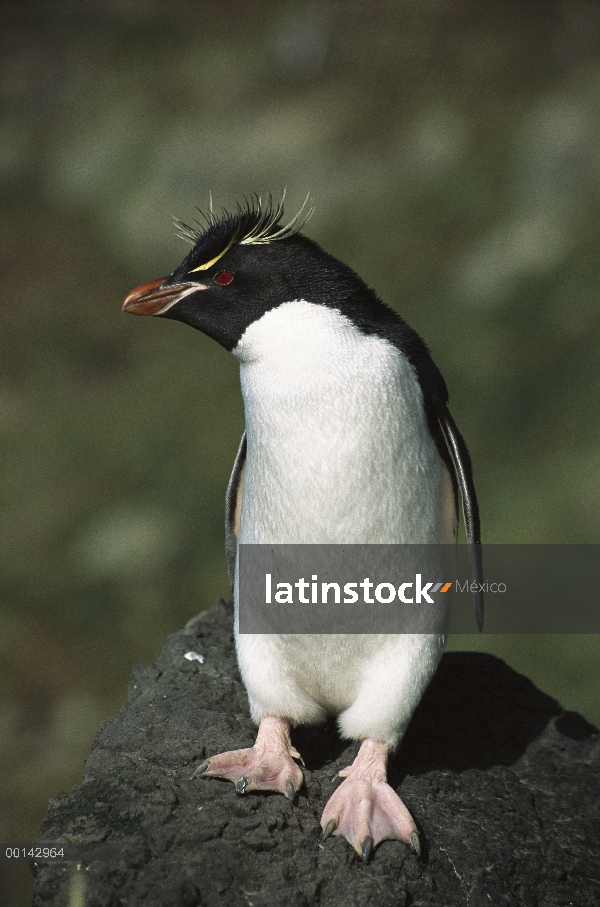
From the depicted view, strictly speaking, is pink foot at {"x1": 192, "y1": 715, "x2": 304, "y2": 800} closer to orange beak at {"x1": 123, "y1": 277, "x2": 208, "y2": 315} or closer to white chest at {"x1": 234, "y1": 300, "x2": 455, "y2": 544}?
white chest at {"x1": 234, "y1": 300, "x2": 455, "y2": 544}

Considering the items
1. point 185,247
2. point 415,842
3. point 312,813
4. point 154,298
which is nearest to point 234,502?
point 154,298

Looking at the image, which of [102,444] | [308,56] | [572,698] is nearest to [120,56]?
[308,56]

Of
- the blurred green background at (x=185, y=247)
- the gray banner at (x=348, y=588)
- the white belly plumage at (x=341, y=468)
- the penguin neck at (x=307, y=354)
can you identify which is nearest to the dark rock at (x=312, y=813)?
the white belly plumage at (x=341, y=468)

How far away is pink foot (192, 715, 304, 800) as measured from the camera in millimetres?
1402

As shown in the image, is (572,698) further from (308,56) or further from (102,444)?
(308,56)

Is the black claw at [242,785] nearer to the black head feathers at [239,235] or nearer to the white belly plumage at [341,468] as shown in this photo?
the white belly plumage at [341,468]

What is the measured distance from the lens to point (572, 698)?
3250 millimetres

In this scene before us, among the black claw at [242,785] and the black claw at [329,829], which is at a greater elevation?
the black claw at [242,785]

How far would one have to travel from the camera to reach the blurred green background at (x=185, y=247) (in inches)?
145

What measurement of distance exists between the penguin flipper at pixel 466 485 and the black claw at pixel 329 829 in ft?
1.70

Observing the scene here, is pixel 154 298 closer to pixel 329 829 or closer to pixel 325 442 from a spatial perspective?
pixel 325 442

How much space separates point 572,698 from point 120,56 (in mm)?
3759

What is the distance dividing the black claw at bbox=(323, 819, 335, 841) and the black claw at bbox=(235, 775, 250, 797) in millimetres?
147

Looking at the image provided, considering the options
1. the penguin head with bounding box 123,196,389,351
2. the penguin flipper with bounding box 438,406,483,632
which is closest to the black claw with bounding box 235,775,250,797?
the penguin flipper with bounding box 438,406,483,632
